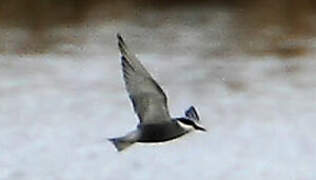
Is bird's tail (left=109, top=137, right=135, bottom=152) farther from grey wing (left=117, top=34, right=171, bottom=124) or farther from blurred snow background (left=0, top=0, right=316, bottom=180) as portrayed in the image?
blurred snow background (left=0, top=0, right=316, bottom=180)

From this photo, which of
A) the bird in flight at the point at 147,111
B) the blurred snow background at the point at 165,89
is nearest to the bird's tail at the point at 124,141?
the bird in flight at the point at 147,111

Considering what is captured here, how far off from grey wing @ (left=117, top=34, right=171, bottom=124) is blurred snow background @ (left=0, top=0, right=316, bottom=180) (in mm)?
1725

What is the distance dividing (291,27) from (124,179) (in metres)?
2.15

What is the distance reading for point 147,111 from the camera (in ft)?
4.19

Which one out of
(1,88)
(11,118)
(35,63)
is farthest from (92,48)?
(11,118)

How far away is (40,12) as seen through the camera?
5422 millimetres

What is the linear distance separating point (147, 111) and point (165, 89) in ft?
8.73

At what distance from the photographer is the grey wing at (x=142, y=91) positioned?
1.19 m

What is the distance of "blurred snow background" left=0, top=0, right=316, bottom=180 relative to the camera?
3.16 meters

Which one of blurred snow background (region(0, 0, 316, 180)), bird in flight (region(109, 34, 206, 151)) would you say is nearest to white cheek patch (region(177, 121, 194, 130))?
bird in flight (region(109, 34, 206, 151))

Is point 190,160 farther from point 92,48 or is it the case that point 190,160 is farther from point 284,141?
point 92,48

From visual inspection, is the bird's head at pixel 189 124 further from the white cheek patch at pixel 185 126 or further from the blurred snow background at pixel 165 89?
the blurred snow background at pixel 165 89

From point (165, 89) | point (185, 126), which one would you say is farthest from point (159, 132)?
point (165, 89)

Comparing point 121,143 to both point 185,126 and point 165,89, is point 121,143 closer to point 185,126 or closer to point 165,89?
point 185,126
